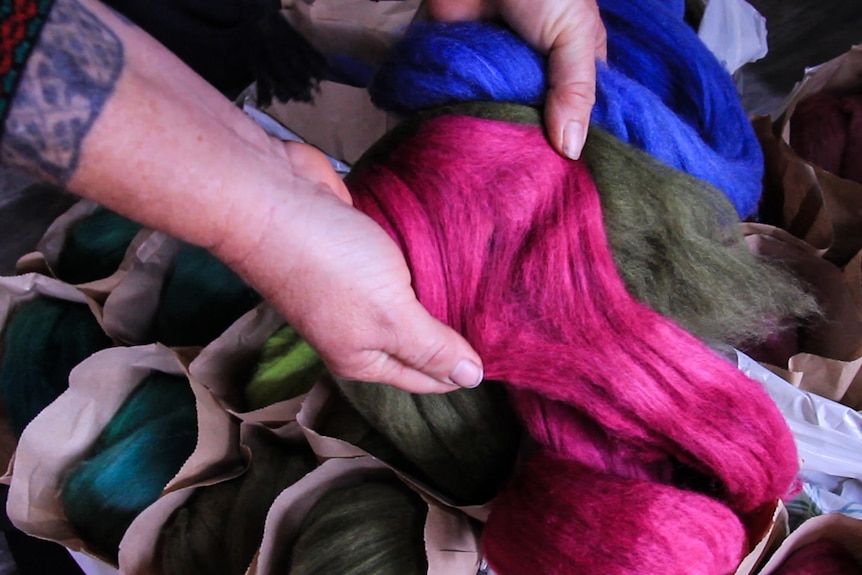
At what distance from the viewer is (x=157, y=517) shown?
2.35 ft

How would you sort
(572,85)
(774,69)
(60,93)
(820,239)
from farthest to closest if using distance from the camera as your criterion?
(774,69)
(820,239)
(572,85)
(60,93)

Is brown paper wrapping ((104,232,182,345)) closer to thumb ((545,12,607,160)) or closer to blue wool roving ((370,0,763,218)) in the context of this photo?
blue wool roving ((370,0,763,218))

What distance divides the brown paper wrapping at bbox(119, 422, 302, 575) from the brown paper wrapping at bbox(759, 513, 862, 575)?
1.61 feet

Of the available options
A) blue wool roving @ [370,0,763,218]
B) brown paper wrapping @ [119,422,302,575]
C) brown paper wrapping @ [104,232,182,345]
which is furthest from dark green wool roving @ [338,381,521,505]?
brown paper wrapping @ [104,232,182,345]

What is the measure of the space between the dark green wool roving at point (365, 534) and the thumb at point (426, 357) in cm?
17

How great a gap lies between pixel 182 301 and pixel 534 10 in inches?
22.7

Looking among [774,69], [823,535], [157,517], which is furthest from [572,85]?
[774,69]

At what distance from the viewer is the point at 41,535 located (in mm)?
752

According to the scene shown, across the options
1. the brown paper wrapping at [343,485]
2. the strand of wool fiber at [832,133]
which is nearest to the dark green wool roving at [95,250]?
the brown paper wrapping at [343,485]

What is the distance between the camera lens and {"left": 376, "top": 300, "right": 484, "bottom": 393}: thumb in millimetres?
514

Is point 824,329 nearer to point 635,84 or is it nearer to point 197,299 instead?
point 635,84

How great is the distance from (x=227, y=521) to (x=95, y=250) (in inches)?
19.3

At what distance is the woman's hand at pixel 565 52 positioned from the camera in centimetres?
58

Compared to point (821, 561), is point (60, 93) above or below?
above
